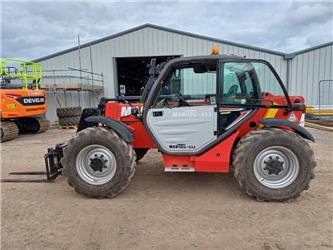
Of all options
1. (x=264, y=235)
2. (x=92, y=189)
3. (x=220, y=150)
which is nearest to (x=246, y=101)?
(x=220, y=150)

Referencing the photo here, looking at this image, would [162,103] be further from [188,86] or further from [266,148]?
[266,148]

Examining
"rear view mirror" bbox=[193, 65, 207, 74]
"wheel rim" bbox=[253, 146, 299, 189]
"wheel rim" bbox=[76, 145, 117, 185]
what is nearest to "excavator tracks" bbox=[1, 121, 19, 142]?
"wheel rim" bbox=[76, 145, 117, 185]

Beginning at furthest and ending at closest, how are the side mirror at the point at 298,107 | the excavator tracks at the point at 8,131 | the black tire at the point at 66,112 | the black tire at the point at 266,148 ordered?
the black tire at the point at 66,112
the excavator tracks at the point at 8,131
the side mirror at the point at 298,107
the black tire at the point at 266,148

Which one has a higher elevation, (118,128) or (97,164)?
(118,128)

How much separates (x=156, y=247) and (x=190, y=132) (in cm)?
177

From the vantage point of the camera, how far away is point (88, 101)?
53.4 ft

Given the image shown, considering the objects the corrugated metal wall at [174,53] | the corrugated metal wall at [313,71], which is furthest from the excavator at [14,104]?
the corrugated metal wall at [313,71]

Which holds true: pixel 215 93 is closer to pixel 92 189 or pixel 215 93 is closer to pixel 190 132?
pixel 190 132

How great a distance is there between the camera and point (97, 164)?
3975mm

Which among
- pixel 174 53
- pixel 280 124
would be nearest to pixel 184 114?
pixel 280 124

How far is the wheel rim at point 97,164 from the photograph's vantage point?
3977 mm

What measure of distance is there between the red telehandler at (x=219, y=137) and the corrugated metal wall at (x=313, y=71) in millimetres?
11989

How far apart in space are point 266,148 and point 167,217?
1.72 metres

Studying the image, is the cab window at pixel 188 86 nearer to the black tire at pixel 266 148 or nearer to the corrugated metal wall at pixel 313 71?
the black tire at pixel 266 148
